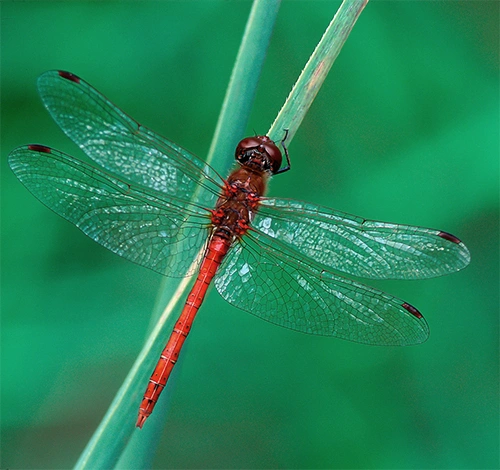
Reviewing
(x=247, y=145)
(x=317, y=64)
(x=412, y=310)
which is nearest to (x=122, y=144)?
(x=247, y=145)

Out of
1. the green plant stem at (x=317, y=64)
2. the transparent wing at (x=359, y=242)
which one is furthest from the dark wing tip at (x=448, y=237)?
the green plant stem at (x=317, y=64)

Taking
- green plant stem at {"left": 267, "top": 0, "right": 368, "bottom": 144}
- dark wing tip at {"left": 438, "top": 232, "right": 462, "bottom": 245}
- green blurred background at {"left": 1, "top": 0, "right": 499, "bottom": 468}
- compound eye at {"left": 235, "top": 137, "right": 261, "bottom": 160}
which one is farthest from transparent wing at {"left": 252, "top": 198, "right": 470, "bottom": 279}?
green blurred background at {"left": 1, "top": 0, "right": 499, "bottom": 468}

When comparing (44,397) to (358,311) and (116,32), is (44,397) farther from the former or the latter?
(116,32)

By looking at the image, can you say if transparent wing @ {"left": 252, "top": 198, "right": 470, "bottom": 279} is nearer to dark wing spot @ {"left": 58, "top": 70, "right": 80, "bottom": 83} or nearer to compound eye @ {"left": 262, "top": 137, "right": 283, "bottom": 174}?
compound eye @ {"left": 262, "top": 137, "right": 283, "bottom": 174}

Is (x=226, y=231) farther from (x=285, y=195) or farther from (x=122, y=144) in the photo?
(x=285, y=195)

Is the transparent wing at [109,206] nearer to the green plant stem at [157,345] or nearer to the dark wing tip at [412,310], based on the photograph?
the green plant stem at [157,345]

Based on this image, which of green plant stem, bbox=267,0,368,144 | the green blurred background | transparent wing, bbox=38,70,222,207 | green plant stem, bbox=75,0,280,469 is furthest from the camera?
the green blurred background
